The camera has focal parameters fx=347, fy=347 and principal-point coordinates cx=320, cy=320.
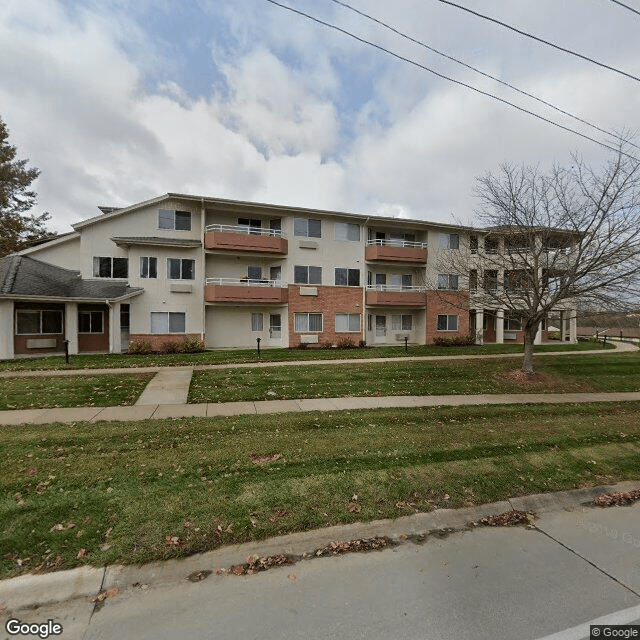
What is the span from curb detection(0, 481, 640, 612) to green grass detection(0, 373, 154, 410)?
6180mm

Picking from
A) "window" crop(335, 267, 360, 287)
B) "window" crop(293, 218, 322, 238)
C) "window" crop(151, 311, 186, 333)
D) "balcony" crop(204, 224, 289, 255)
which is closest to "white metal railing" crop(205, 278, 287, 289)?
"balcony" crop(204, 224, 289, 255)

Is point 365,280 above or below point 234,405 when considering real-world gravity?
above

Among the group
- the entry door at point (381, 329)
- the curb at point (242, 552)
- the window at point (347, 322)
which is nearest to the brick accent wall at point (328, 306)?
the window at point (347, 322)

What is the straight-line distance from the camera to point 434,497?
14.8ft

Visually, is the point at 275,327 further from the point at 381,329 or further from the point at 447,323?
the point at 447,323

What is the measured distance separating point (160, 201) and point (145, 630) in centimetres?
2089

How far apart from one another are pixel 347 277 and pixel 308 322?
4.06 meters

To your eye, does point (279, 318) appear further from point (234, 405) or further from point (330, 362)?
point (234, 405)

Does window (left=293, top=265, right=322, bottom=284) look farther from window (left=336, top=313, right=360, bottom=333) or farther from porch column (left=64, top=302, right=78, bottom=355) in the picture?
porch column (left=64, top=302, right=78, bottom=355)

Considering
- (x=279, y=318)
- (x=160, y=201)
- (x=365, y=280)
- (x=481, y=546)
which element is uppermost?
(x=160, y=201)

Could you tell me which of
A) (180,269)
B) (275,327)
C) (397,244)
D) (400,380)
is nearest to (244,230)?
(180,269)

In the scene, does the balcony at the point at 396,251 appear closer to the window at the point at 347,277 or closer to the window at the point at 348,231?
the window at the point at 348,231

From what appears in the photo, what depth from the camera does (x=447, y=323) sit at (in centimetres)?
2481

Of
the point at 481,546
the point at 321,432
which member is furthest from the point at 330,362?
the point at 481,546
